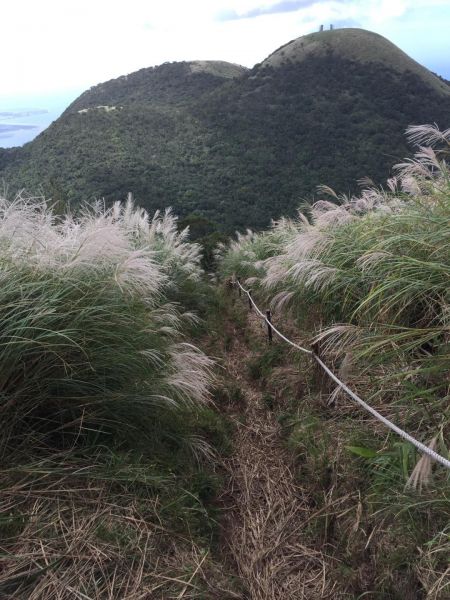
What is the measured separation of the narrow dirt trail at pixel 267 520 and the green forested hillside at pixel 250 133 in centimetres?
2077

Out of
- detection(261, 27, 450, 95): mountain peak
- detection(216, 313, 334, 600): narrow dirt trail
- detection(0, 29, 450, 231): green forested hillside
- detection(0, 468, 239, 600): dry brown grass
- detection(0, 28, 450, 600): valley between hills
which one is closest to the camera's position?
detection(0, 468, 239, 600): dry brown grass

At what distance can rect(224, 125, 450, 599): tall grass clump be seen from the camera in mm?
1289

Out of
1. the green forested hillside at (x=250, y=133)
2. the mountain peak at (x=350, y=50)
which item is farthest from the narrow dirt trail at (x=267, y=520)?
the mountain peak at (x=350, y=50)

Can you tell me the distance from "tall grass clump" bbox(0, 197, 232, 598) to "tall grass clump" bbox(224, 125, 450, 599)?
68 cm

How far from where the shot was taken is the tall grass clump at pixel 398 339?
1.29 metres

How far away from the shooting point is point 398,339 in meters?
1.75

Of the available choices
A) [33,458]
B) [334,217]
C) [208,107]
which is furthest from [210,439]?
[208,107]

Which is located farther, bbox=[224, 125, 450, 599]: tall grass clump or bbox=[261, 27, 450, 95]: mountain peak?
bbox=[261, 27, 450, 95]: mountain peak

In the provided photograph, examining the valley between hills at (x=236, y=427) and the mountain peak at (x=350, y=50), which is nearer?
the valley between hills at (x=236, y=427)

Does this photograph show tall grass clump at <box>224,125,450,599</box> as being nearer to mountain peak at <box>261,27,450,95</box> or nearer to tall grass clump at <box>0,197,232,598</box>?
tall grass clump at <box>0,197,232,598</box>

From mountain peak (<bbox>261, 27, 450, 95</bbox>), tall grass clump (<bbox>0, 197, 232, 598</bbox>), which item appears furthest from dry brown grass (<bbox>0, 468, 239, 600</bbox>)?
mountain peak (<bbox>261, 27, 450, 95</bbox>)

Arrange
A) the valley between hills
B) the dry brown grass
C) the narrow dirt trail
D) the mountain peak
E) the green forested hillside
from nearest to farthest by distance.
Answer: the dry brown grass → the valley between hills → the narrow dirt trail → the green forested hillside → the mountain peak

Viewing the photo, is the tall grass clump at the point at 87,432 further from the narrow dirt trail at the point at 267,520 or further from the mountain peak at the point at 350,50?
the mountain peak at the point at 350,50

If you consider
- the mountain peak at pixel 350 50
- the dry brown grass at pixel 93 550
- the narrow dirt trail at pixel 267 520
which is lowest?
the narrow dirt trail at pixel 267 520
